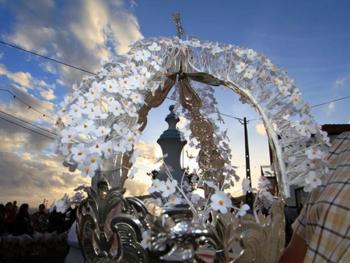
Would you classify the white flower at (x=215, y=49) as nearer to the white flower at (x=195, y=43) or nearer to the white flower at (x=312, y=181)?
the white flower at (x=195, y=43)

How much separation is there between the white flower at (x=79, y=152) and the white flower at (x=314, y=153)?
27.0 inches

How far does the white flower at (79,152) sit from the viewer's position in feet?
3.14

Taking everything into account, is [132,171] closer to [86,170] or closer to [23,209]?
[86,170]

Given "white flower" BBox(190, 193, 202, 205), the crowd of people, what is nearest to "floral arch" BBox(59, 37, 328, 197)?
"white flower" BBox(190, 193, 202, 205)

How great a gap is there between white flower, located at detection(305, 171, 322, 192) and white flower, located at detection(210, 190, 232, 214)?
305 mm

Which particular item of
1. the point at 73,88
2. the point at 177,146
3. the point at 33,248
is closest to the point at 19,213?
the point at 33,248

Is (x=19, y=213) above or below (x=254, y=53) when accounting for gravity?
below

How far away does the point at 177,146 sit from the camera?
228cm

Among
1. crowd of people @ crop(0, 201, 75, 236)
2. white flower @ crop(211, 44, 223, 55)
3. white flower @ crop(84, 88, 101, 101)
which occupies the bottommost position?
crowd of people @ crop(0, 201, 75, 236)

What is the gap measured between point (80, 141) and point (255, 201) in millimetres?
581

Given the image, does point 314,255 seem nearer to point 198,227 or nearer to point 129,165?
point 198,227

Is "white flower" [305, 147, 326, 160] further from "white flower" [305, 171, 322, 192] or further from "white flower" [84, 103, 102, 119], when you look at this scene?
"white flower" [84, 103, 102, 119]

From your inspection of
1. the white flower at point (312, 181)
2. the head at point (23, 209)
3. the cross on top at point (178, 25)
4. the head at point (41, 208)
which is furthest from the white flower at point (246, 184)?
the head at point (41, 208)

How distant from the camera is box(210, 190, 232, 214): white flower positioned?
0.85 metres
